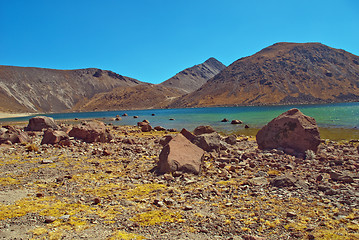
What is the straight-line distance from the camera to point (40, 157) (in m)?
14.1

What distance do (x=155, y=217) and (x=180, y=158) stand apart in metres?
5.04

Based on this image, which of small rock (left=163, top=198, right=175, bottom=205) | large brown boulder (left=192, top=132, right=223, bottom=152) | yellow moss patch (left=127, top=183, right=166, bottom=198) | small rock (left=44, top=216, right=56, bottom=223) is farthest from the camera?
large brown boulder (left=192, top=132, right=223, bottom=152)

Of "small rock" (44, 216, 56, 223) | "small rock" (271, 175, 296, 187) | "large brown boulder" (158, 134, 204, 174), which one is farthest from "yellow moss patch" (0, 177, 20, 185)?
"small rock" (271, 175, 296, 187)

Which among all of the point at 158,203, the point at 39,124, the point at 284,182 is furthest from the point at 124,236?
the point at 39,124

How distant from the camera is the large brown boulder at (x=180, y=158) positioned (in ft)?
36.7

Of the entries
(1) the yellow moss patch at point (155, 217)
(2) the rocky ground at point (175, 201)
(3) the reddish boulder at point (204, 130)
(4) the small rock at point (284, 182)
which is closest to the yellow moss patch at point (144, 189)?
(2) the rocky ground at point (175, 201)

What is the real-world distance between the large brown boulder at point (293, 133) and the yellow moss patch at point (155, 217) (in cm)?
1236

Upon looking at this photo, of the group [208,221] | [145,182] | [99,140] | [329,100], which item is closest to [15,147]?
[99,140]

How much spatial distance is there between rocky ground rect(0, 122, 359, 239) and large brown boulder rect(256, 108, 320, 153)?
9.01 ft

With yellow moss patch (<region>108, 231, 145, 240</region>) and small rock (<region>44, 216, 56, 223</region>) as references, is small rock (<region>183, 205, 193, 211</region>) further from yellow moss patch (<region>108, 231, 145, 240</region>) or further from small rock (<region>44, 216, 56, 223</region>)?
small rock (<region>44, 216, 56, 223</region>)

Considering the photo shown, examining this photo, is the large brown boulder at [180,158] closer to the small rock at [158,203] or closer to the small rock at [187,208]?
the small rock at [158,203]

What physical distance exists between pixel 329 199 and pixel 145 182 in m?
6.91

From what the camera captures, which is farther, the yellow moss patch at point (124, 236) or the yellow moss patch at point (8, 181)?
the yellow moss patch at point (8, 181)

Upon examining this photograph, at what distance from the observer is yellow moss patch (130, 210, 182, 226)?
650cm
